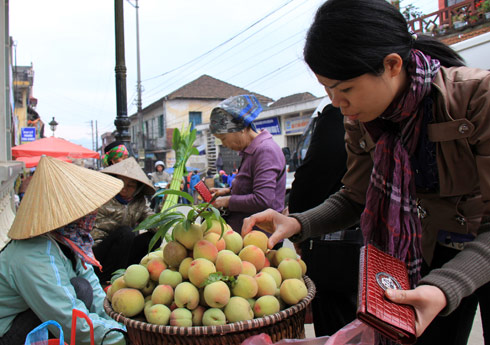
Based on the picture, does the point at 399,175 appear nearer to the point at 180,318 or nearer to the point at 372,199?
the point at 372,199

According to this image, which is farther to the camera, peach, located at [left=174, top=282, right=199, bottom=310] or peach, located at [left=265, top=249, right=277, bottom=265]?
peach, located at [left=265, top=249, right=277, bottom=265]

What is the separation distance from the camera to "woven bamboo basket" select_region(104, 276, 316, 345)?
1.16 meters

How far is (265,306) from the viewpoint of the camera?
129 centimetres

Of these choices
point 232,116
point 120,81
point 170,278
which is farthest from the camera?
point 120,81

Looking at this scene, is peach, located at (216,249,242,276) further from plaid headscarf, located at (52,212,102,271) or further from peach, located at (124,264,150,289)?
plaid headscarf, located at (52,212,102,271)

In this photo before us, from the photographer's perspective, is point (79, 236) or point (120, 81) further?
point (120, 81)

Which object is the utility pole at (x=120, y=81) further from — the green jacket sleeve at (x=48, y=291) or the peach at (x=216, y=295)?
the peach at (x=216, y=295)

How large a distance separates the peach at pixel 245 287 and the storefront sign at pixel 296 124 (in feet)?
55.2

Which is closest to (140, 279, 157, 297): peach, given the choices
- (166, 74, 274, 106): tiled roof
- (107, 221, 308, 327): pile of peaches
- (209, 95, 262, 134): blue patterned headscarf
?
(107, 221, 308, 327): pile of peaches

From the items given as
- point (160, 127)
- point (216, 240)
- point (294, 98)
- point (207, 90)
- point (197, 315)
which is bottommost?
point (197, 315)

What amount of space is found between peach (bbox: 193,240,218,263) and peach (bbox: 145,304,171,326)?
21 centimetres

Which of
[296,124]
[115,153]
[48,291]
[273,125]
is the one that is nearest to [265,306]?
[48,291]

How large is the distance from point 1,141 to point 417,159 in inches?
201

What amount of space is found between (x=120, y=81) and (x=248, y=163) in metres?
3.82
